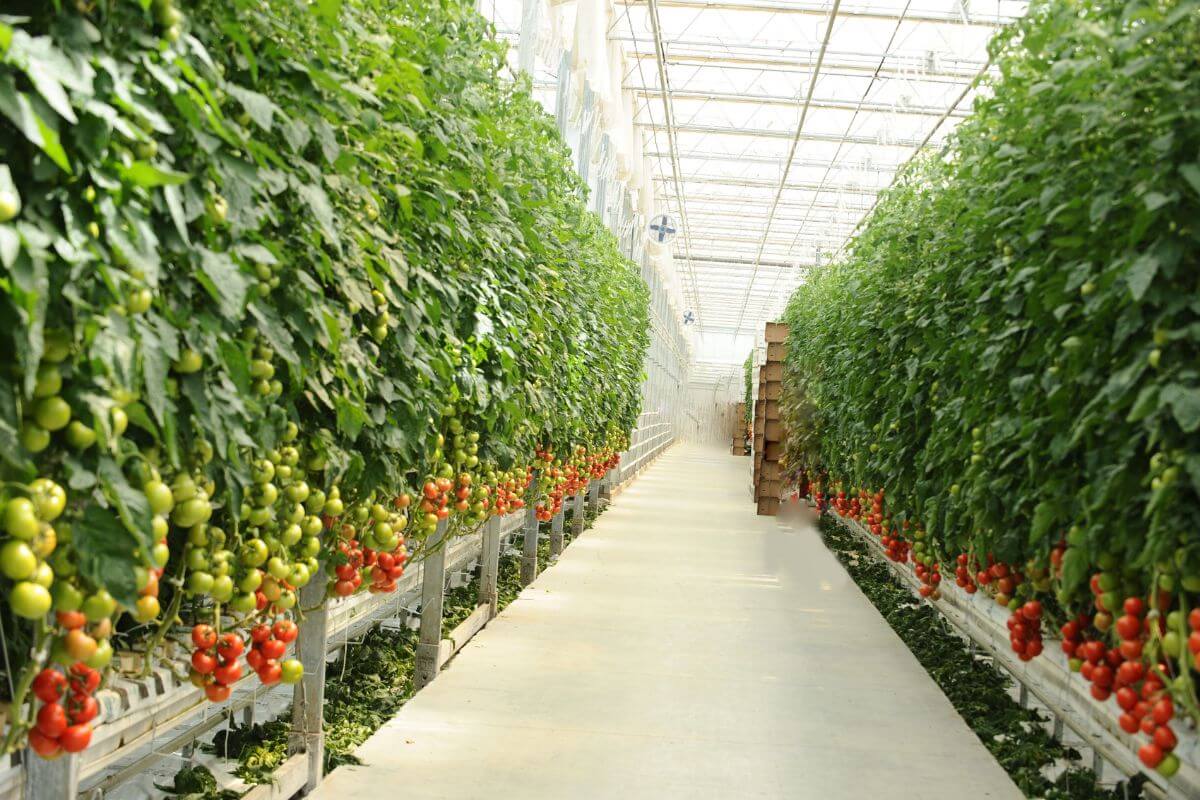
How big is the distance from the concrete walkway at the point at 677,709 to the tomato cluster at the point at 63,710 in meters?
1.91

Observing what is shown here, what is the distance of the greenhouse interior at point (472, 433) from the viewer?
1401 mm

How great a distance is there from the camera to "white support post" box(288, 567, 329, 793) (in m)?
3.30

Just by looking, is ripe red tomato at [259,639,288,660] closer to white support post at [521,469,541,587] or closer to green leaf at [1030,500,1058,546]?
→ green leaf at [1030,500,1058,546]

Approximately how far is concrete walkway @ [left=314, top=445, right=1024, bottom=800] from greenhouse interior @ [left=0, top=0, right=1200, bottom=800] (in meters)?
0.03

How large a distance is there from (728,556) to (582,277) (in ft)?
13.1

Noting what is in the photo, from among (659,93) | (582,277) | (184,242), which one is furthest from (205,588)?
(659,93)

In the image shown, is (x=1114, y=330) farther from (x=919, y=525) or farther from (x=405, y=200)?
(x=919, y=525)

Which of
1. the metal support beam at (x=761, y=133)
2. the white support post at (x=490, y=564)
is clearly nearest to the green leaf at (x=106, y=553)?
the white support post at (x=490, y=564)

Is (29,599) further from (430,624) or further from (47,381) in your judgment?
(430,624)

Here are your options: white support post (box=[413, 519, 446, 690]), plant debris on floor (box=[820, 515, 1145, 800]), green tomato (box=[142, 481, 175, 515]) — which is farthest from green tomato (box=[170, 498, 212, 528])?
white support post (box=[413, 519, 446, 690])

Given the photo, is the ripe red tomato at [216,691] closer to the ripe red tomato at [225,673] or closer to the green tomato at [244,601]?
the ripe red tomato at [225,673]

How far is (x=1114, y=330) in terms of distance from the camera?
220 cm

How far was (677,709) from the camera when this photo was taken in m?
4.61

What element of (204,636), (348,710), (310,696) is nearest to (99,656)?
(204,636)
